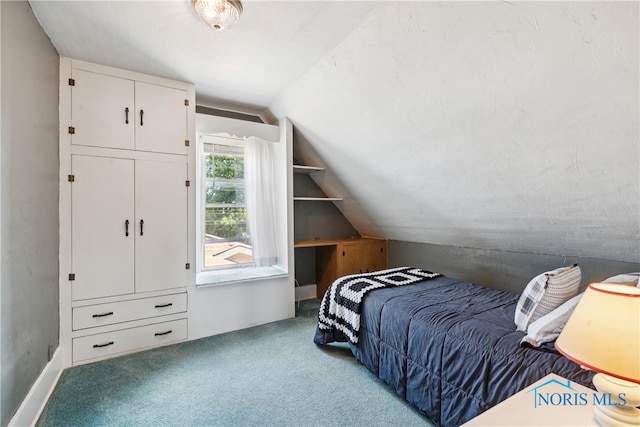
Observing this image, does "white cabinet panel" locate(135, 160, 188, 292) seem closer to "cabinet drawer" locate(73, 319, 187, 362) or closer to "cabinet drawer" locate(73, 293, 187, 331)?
"cabinet drawer" locate(73, 293, 187, 331)

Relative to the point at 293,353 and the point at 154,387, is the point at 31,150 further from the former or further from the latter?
the point at 293,353

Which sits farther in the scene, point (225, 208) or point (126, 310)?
point (225, 208)

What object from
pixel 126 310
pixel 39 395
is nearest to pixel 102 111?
pixel 126 310

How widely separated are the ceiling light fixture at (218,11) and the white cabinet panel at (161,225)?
1.41m

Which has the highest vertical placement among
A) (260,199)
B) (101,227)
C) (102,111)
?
(102,111)

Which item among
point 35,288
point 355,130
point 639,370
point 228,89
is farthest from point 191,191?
point 639,370

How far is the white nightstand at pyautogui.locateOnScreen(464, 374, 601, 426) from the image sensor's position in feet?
2.94

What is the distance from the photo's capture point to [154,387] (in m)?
2.05

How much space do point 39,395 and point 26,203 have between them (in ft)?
3.89

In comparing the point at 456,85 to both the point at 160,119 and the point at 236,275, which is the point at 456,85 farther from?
the point at 236,275

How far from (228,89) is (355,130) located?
1329 mm

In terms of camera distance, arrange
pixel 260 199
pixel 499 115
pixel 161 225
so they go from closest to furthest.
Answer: pixel 499 115 < pixel 161 225 < pixel 260 199

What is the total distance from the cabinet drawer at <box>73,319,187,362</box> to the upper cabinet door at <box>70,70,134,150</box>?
5.23ft

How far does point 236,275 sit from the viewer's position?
315 cm
